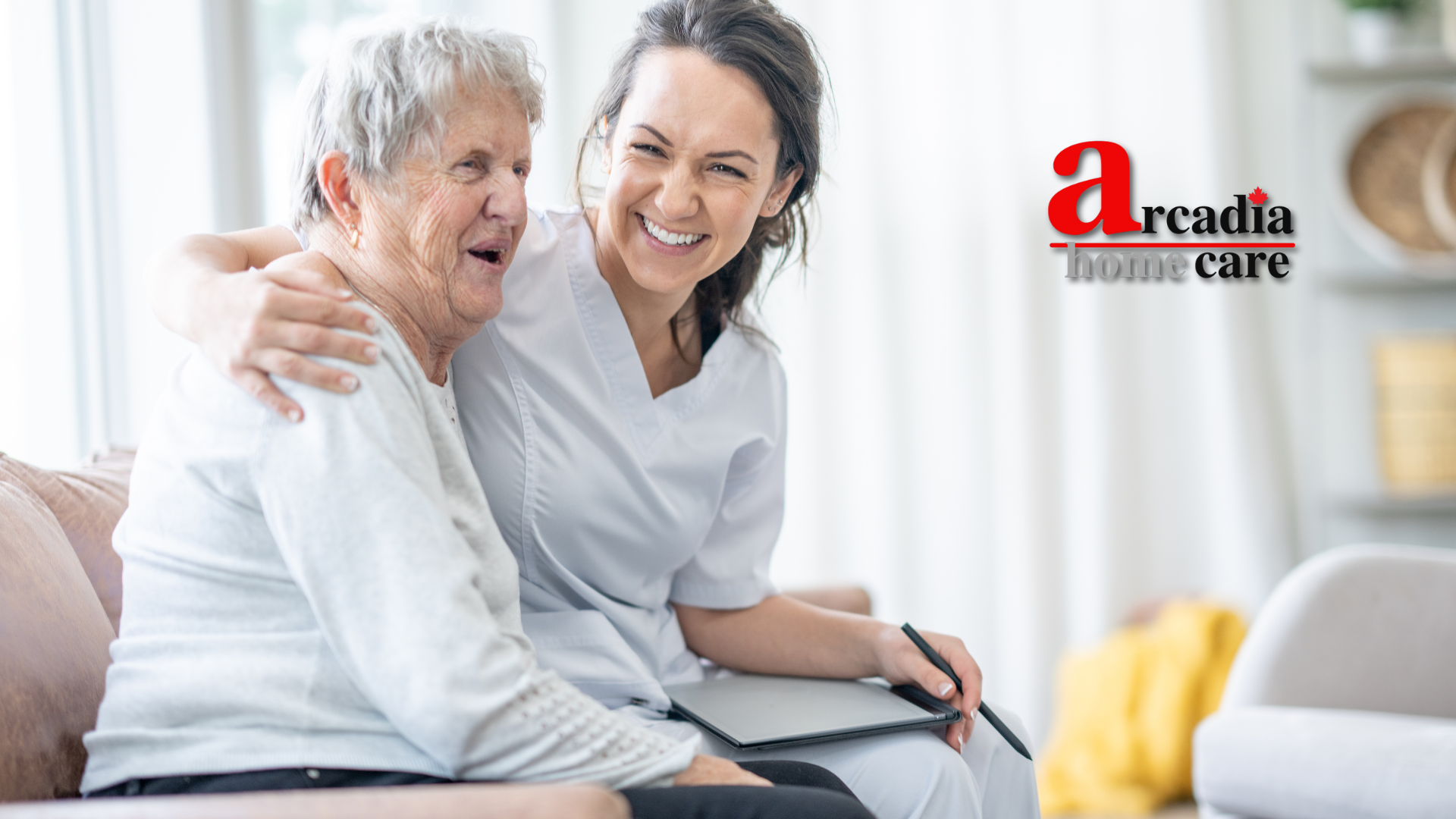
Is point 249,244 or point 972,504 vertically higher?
point 249,244

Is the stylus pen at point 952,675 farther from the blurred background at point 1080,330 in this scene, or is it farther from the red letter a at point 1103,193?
the red letter a at point 1103,193

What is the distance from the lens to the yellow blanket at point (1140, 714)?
2.57 m

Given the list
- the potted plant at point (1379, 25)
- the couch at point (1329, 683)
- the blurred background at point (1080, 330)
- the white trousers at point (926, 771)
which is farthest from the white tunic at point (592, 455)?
the potted plant at point (1379, 25)

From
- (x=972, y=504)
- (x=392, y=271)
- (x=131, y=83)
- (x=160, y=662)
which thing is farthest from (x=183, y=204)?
(x=972, y=504)

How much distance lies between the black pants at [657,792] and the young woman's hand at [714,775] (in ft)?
0.12

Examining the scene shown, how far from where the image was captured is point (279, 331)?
845 millimetres

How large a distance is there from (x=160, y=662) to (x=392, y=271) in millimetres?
369

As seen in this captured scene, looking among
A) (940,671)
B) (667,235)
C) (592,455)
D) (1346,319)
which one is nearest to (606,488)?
(592,455)

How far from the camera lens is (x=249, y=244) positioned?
1143 millimetres

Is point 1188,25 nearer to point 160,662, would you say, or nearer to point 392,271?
point 392,271

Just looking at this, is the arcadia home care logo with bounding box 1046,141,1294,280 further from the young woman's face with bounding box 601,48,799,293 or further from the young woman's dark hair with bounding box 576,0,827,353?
the young woman's face with bounding box 601,48,799,293

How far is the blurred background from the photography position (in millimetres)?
2914

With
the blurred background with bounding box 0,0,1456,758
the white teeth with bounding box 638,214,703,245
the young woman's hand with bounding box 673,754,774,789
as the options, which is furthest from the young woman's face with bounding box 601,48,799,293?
the blurred background with bounding box 0,0,1456,758

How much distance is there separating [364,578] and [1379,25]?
3.01m
